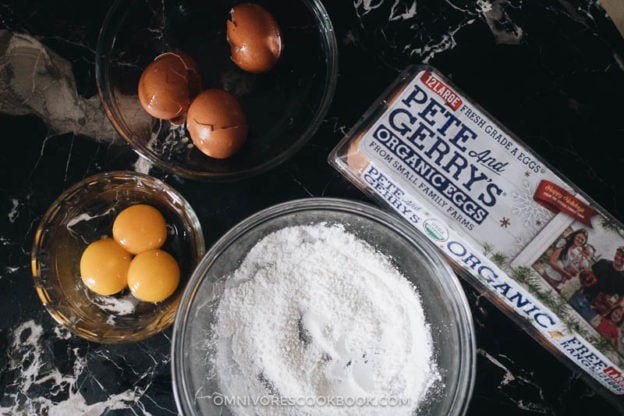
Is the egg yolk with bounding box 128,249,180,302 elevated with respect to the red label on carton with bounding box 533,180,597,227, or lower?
lower

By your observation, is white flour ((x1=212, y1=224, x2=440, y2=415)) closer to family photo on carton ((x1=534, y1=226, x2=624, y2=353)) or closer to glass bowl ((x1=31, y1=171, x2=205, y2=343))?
glass bowl ((x1=31, y1=171, x2=205, y2=343))

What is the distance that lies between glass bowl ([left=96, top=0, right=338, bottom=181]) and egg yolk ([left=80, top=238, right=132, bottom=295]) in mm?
286

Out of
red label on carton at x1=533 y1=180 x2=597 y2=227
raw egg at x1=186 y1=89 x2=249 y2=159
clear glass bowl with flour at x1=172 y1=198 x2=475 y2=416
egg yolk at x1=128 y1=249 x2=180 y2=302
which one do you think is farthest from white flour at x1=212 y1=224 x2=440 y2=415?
red label on carton at x1=533 y1=180 x2=597 y2=227

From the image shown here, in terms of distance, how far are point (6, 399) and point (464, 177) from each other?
1.41 metres

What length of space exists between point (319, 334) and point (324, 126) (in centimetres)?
59

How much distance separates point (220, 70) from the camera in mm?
1639

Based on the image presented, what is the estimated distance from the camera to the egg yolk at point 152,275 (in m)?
1.53

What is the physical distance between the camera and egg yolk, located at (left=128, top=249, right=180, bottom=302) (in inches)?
60.3

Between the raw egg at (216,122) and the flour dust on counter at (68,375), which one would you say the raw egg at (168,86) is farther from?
the flour dust on counter at (68,375)

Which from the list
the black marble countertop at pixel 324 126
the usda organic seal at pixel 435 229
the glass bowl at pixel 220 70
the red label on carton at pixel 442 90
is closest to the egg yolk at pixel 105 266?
the black marble countertop at pixel 324 126

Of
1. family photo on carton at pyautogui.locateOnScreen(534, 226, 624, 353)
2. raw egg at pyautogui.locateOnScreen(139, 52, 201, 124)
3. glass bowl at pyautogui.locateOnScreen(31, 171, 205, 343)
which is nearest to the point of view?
family photo on carton at pyautogui.locateOnScreen(534, 226, 624, 353)

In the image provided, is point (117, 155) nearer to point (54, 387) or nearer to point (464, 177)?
point (54, 387)

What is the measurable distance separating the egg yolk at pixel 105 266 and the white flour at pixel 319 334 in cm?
29

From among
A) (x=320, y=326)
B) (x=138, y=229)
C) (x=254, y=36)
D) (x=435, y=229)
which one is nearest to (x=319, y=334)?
(x=320, y=326)
